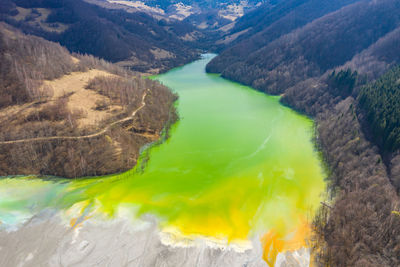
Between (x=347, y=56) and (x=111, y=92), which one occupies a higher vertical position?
(x=347, y=56)

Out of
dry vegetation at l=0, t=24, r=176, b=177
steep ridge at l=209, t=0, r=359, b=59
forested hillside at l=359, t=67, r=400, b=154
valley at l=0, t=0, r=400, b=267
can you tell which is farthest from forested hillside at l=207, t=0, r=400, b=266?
dry vegetation at l=0, t=24, r=176, b=177

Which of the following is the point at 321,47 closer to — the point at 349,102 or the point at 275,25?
the point at 349,102

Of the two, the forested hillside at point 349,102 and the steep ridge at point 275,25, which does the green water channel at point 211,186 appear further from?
the steep ridge at point 275,25

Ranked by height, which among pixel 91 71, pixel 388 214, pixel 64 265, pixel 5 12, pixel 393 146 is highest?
pixel 5 12

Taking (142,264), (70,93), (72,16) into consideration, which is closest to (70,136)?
(70,93)

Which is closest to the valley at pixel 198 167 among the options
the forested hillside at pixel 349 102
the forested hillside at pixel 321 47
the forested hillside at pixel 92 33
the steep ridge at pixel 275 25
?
the forested hillside at pixel 349 102

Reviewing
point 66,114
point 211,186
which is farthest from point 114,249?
point 66,114

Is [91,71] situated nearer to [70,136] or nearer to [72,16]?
[70,136]
